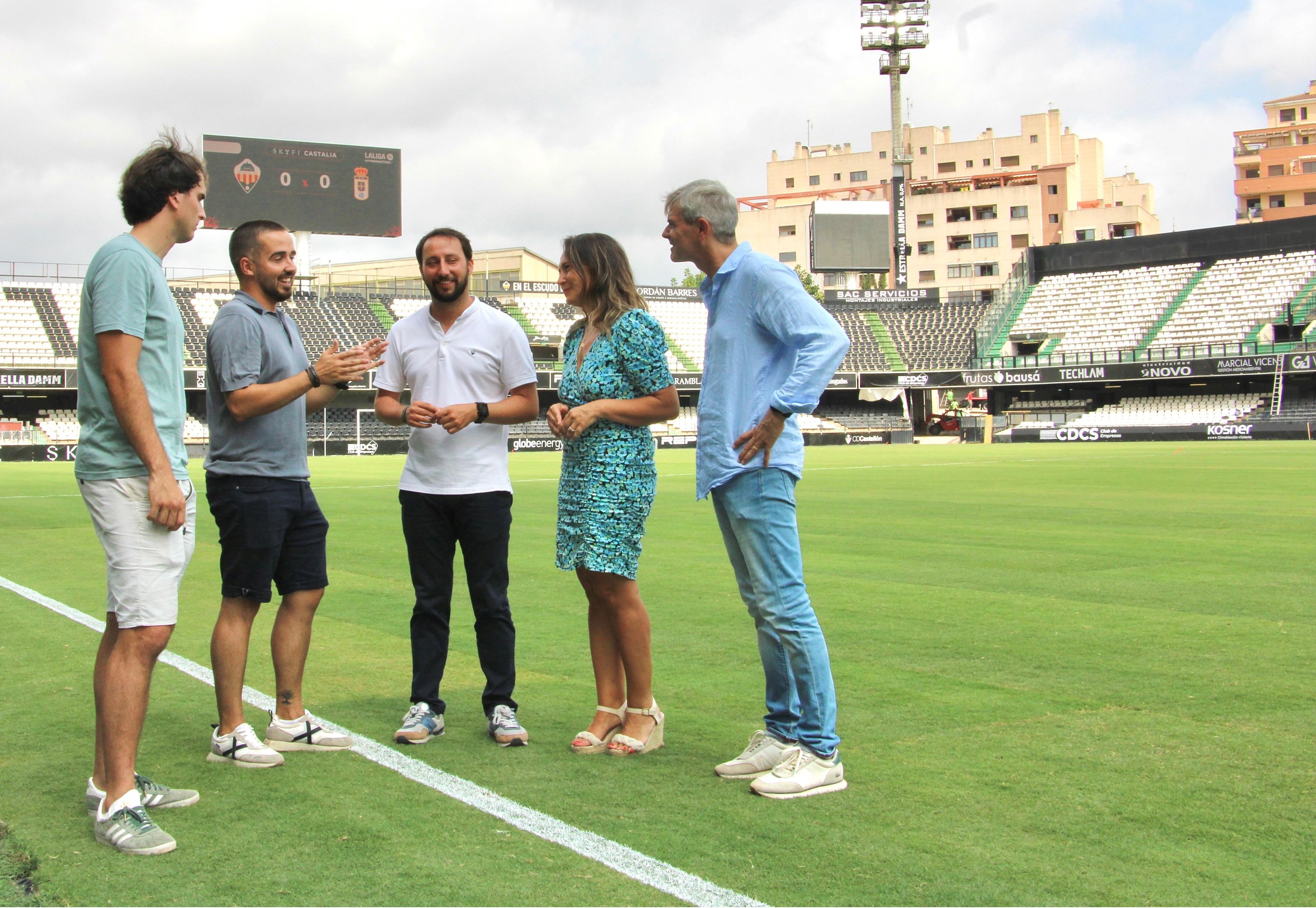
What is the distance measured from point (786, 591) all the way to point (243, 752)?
2.06 m

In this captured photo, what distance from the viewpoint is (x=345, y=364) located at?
174 inches

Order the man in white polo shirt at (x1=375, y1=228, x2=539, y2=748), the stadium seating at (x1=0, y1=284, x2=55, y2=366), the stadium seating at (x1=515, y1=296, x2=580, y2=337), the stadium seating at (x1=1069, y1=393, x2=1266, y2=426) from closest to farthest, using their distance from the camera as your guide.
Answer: the man in white polo shirt at (x1=375, y1=228, x2=539, y2=748), the stadium seating at (x1=0, y1=284, x2=55, y2=366), the stadium seating at (x1=1069, y1=393, x2=1266, y2=426), the stadium seating at (x1=515, y1=296, x2=580, y2=337)

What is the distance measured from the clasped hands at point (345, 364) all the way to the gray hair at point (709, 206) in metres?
1.25

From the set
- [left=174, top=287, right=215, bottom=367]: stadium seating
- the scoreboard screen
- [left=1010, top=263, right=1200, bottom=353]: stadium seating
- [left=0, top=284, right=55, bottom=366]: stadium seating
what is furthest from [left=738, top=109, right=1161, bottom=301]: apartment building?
[left=0, top=284, right=55, bottom=366]: stadium seating

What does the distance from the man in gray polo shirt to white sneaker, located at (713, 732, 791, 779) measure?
148 centimetres

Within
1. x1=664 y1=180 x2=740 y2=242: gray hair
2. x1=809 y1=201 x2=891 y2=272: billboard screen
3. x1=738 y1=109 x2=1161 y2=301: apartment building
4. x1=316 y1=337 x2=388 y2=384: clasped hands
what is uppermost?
x1=738 y1=109 x2=1161 y2=301: apartment building

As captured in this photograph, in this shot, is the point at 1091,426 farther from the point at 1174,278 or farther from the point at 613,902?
the point at 613,902

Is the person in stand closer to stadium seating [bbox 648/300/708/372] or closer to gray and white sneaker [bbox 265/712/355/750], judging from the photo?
gray and white sneaker [bbox 265/712/355/750]

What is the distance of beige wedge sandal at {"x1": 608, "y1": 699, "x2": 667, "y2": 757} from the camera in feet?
14.3

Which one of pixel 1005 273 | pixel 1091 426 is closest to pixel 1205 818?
pixel 1091 426

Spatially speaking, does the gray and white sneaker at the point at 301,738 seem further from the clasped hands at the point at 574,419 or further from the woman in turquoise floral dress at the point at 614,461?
the clasped hands at the point at 574,419

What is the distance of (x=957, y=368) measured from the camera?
59531mm

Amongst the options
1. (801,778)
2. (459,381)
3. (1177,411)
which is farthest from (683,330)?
(801,778)

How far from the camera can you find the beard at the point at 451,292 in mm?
4660
